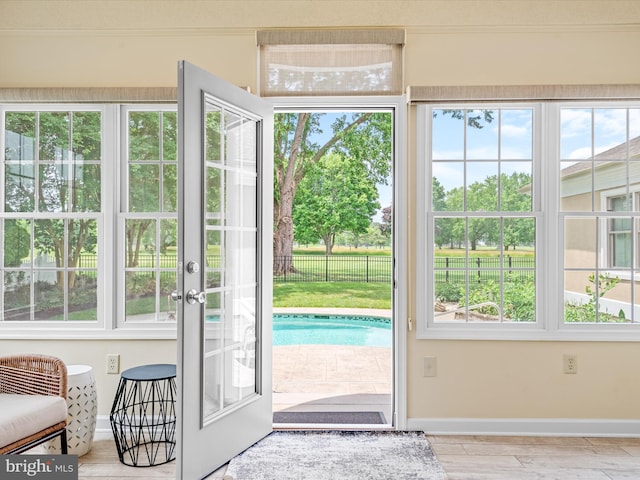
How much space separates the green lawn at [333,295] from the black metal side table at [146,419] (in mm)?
6577

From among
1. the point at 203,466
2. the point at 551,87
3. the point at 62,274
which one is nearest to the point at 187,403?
the point at 203,466

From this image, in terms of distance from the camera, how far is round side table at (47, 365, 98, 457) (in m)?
2.53

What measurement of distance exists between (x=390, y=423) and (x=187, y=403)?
1493 millimetres

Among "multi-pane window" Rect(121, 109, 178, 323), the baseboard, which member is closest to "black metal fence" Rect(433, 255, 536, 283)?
the baseboard

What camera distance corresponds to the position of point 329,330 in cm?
827

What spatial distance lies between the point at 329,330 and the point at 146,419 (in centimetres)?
566

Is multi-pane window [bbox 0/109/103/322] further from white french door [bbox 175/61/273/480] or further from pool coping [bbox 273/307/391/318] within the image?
pool coping [bbox 273/307/391/318]

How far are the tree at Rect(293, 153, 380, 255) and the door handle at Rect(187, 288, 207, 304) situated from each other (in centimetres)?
822

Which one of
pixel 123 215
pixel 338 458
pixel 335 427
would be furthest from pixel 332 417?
pixel 123 215

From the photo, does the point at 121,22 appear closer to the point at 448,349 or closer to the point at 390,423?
the point at 448,349

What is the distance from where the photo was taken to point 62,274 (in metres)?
3.02

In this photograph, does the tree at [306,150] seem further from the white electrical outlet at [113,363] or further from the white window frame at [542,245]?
the white electrical outlet at [113,363]

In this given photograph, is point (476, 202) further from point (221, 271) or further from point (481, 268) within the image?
point (221, 271)

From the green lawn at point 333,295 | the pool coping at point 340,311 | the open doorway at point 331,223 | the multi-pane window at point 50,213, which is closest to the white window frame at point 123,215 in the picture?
the multi-pane window at point 50,213
